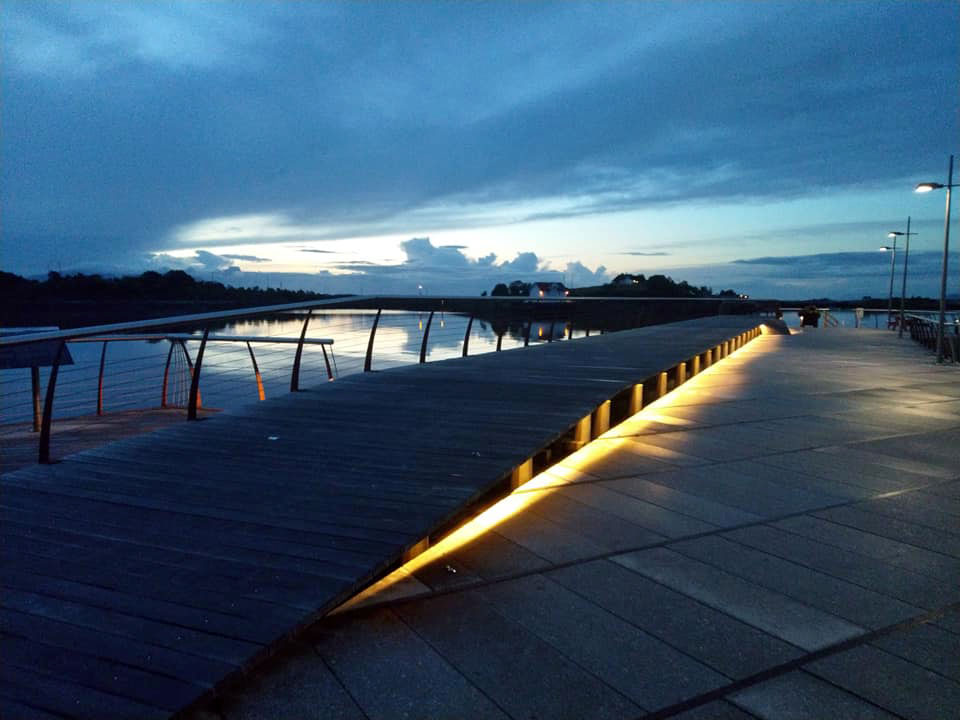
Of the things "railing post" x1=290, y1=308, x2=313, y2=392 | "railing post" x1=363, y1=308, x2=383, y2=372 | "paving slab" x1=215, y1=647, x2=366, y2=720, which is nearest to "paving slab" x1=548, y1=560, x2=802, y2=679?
"paving slab" x1=215, y1=647, x2=366, y2=720

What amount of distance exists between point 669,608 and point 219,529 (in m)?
1.61

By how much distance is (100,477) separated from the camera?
9.11ft

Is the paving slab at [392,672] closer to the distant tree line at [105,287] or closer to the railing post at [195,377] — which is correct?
the railing post at [195,377]

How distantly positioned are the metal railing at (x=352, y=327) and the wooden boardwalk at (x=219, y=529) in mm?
637

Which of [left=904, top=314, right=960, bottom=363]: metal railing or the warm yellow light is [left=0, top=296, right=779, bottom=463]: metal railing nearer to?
the warm yellow light

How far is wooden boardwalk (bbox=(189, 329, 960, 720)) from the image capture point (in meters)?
1.51

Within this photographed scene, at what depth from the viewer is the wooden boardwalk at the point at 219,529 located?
1.42 meters

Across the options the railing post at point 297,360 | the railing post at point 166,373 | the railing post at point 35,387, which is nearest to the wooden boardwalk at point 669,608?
the railing post at point 297,360

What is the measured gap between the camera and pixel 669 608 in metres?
1.98

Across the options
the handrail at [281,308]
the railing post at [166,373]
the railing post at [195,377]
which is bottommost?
the railing post at [166,373]

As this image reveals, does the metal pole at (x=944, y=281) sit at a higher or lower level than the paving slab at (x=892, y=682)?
higher

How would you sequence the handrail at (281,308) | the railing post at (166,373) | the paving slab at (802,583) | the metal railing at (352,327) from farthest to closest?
the railing post at (166,373) < the metal railing at (352,327) < the handrail at (281,308) < the paving slab at (802,583)

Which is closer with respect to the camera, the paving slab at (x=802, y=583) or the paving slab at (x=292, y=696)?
the paving slab at (x=292, y=696)

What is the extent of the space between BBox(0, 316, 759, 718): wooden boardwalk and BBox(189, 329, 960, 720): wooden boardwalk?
0.17 m
